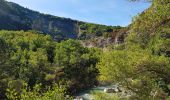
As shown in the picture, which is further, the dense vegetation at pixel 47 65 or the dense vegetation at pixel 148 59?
the dense vegetation at pixel 47 65

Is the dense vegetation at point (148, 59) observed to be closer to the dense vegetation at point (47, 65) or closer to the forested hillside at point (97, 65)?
the forested hillside at point (97, 65)

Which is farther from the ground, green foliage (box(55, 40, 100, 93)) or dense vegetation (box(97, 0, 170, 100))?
dense vegetation (box(97, 0, 170, 100))

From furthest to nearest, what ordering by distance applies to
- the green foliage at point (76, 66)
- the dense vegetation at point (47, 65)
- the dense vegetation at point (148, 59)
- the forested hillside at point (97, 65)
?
the green foliage at point (76, 66), the dense vegetation at point (47, 65), the forested hillside at point (97, 65), the dense vegetation at point (148, 59)

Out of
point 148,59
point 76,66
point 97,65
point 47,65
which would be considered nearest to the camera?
point 148,59

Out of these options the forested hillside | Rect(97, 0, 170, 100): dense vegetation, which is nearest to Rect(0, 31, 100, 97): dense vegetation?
the forested hillside

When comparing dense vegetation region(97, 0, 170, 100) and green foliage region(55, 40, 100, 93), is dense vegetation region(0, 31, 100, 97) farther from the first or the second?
dense vegetation region(97, 0, 170, 100)

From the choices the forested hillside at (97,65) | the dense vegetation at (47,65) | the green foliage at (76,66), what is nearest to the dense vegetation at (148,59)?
the forested hillside at (97,65)

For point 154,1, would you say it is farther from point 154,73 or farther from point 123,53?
point 123,53

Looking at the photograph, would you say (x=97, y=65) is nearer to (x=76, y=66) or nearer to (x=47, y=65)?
(x=47, y=65)

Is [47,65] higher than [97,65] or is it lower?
lower

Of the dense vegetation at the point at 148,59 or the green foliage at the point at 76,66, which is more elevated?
the dense vegetation at the point at 148,59

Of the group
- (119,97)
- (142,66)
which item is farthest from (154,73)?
(119,97)

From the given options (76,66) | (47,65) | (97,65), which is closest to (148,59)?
(97,65)

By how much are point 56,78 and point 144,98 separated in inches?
2309
